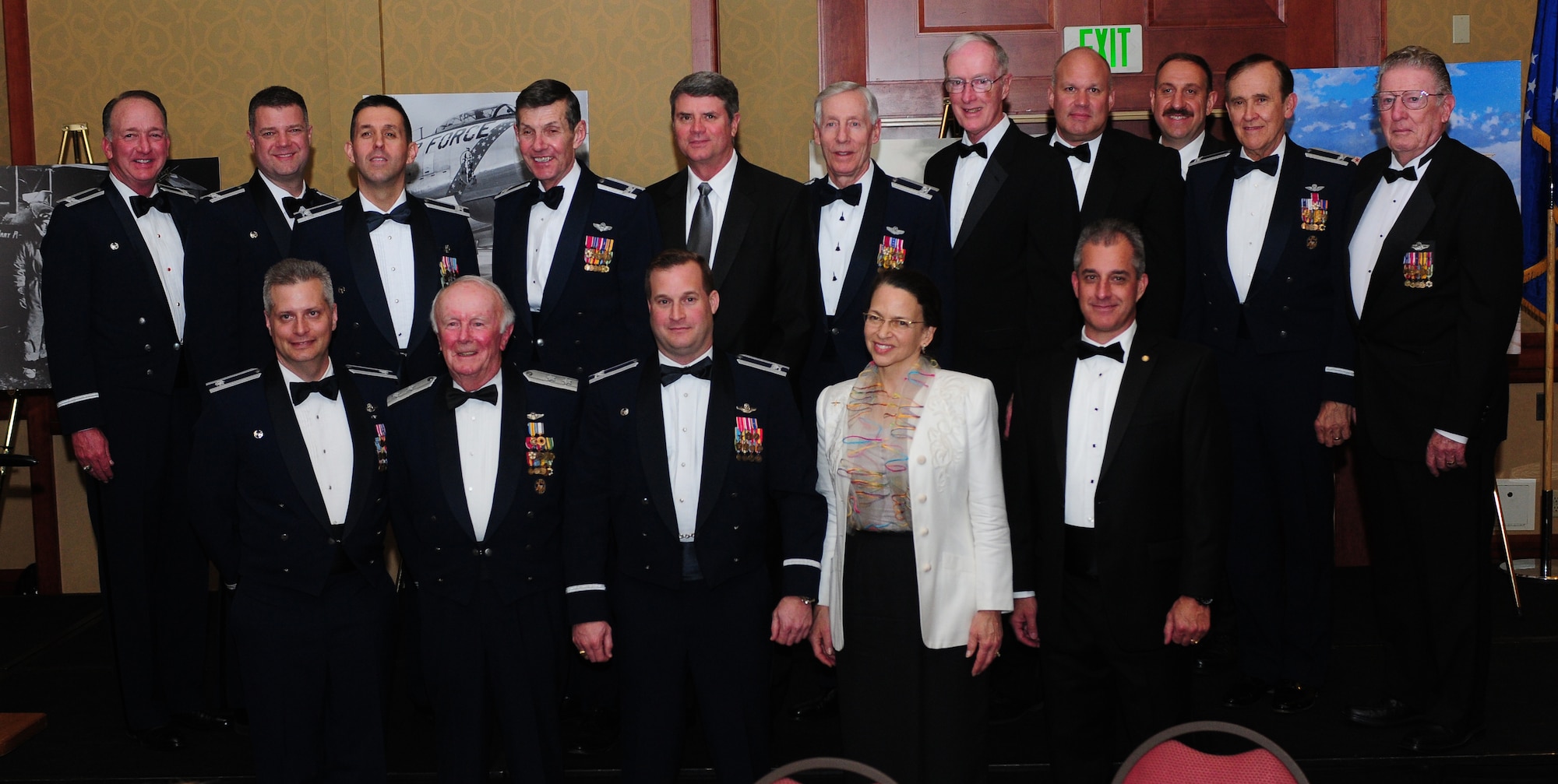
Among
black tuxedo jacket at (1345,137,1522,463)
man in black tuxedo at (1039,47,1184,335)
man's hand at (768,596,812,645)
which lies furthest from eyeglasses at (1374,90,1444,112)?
man's hand at (768,596,812,645)

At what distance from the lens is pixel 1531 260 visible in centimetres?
509

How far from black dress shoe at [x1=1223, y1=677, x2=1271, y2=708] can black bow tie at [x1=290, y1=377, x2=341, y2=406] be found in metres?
2.65

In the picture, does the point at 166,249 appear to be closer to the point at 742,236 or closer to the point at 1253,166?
the point at 742,236

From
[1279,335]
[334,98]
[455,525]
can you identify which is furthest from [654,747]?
[334,98]

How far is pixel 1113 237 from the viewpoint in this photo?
3066mm

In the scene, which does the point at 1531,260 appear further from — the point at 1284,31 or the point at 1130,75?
the point at 1130,75

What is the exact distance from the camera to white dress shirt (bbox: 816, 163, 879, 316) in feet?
12.3

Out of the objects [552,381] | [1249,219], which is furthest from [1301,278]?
[552,381]

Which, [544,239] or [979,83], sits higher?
[979,83]

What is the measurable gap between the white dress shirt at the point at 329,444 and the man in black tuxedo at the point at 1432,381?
8.96 ft

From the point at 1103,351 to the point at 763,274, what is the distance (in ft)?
3.62

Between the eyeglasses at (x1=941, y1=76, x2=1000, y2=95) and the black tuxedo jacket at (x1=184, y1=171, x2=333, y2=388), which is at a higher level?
the eyeglasses at (x1=941, y1=76, x2=1000, y2=95)

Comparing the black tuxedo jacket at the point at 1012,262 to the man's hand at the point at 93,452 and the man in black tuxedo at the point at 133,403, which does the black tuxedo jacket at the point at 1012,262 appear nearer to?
the man in black tuxedo at the point at 133,403

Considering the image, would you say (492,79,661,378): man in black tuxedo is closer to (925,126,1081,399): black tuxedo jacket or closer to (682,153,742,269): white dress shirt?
(682,153,742,269): white dress shirt
